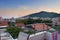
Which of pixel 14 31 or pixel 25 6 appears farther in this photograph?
pixel 14 31

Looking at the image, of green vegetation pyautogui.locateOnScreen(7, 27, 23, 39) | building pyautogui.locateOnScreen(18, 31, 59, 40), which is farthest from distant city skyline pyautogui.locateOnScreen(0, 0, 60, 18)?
green vegetation pyautogui.locateOnScreen(7, 27, 23, 39)

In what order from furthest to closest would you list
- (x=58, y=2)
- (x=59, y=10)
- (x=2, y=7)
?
(x=59, y=10) → (x=58, y=2) → (x=2, y=7)

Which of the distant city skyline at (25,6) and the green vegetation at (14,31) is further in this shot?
the green vegetation at (14,31)

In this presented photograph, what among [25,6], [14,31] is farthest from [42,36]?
[14,31]

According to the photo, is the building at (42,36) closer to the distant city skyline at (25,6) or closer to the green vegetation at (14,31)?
the distant city skyline at (25,6)

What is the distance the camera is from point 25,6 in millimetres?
2391

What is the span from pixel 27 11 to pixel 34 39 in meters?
0.58

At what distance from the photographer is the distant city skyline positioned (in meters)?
2.26

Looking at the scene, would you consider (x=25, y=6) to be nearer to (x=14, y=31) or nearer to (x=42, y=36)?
(x=42, y=36)

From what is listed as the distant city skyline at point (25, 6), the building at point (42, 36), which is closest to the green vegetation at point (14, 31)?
the distant city skyline at point (25, 6)

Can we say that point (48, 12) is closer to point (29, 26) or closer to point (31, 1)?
point (31, 1)

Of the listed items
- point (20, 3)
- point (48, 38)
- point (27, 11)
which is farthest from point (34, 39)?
point (20, 3)

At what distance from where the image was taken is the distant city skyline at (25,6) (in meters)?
2.26

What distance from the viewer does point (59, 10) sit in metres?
2.64
